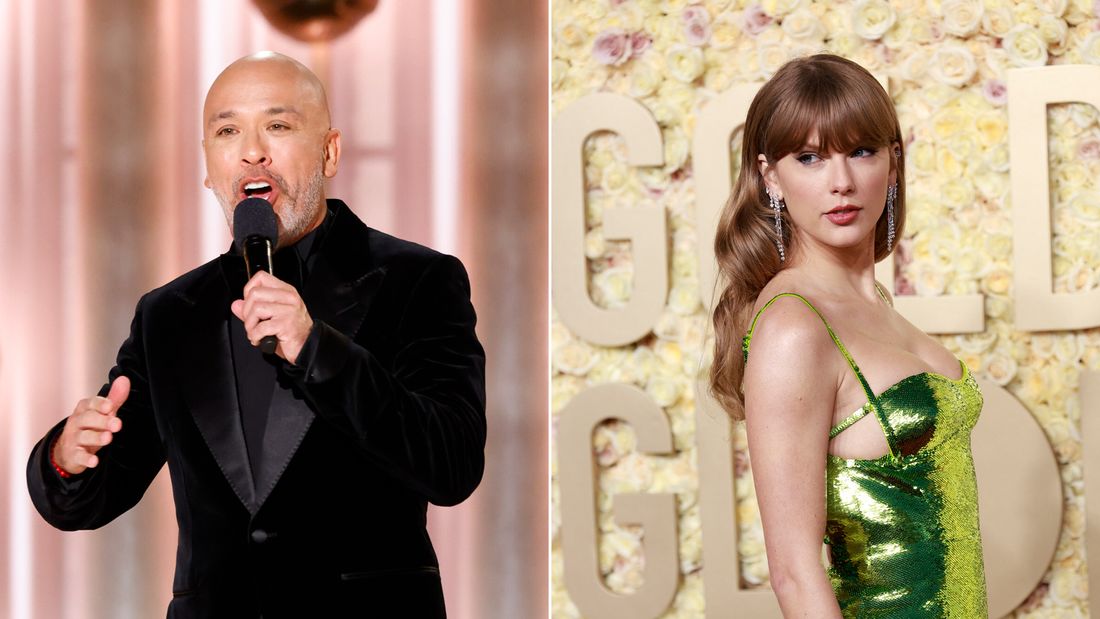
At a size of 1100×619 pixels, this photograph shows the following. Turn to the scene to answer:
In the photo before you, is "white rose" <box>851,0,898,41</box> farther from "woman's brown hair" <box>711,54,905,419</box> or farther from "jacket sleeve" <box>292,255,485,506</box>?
"jacket sleeve" <box>292,255,485,506</box>

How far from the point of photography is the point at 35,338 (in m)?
3.30

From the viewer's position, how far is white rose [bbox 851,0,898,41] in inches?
119

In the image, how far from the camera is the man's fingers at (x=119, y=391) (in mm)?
1723

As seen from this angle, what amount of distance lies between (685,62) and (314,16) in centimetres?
98

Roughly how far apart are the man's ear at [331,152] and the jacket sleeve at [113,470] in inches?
14.4

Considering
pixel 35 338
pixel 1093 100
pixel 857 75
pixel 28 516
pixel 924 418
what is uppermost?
pixel 1093 100

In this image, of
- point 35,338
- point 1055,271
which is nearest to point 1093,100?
point 1055,271

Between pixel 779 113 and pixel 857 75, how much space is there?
0.11 m

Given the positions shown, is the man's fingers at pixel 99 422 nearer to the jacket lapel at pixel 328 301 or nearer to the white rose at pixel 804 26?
the jacket lapel at pixel 328 301

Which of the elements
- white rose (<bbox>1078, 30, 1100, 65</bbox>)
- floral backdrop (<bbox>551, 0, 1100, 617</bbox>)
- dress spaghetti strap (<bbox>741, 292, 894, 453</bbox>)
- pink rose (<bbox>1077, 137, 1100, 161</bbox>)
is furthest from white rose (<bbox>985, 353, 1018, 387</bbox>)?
dress spaghetti strap (<bbox>741, 292, 894, 453</bbox>)

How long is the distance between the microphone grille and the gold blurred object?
1675 millimetres

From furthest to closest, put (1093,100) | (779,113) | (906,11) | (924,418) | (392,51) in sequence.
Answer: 1. (392,51)
2. (906,11)
3. (1093,100)
4. (779,113)
5. (924,418)

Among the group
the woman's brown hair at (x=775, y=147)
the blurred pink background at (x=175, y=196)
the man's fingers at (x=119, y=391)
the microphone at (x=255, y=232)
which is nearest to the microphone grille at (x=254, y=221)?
the microphone at (x=255, y=232)

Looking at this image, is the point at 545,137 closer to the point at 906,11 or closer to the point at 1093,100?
the point at 906,11
